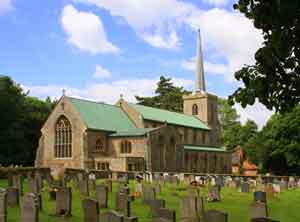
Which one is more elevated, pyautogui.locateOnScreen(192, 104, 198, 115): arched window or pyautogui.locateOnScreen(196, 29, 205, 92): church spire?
pyautogui.locateOnScreen(196, 29, 205, 92): church spire

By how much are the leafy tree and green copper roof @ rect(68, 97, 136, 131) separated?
23.8ft

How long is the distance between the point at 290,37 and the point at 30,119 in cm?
5521

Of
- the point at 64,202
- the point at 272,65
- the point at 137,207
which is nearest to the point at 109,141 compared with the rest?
the point at 137,207

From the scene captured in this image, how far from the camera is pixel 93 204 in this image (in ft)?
44.5

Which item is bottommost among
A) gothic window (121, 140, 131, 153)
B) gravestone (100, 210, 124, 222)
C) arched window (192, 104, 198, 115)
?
gravestone (100, 210, 124, 222)

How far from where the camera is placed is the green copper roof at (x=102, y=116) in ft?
173

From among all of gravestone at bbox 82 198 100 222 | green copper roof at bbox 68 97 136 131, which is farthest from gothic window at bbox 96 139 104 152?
gravestone at bbox 82 198 100 222

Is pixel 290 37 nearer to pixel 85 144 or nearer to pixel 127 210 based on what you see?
pixel 127 210

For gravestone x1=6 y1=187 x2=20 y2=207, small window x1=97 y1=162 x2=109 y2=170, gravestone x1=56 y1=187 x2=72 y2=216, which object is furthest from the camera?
small window x1=97 y1=162 x2=109 y2=170

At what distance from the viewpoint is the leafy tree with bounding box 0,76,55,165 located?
53.4 m

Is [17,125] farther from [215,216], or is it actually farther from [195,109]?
[215,216]

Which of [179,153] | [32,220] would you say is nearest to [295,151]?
[179,153]

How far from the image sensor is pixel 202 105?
7438 centimetres

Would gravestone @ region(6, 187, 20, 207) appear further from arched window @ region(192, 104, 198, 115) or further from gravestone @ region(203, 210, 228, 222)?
arched window @ region(192, 104, 198, 115)
